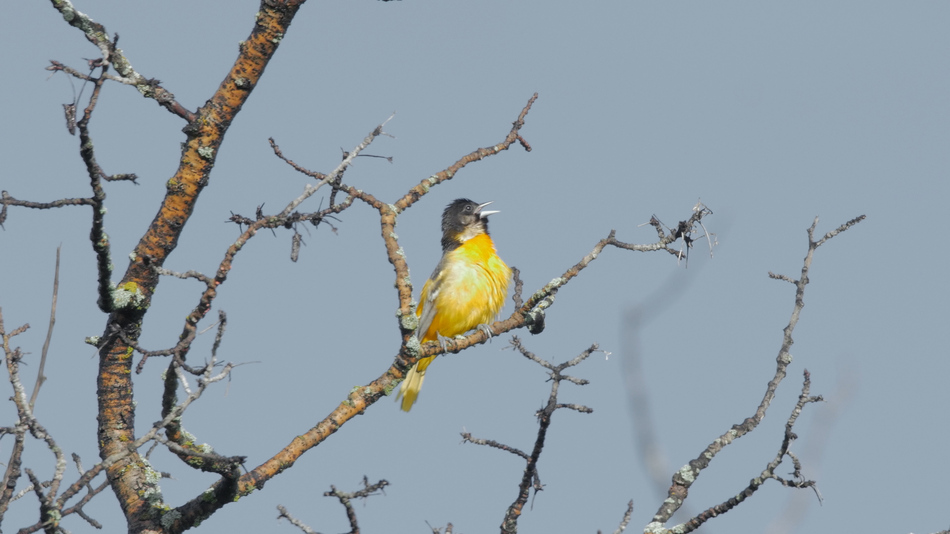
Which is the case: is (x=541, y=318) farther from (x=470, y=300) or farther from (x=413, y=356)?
(x=470, y=300)

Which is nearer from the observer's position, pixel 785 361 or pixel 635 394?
pixel 635 394

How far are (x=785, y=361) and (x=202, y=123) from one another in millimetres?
3135

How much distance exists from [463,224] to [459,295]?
1481mm

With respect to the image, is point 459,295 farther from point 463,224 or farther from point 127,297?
point 127,297

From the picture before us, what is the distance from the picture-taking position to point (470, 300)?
28.3 feet

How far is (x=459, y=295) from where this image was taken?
8625 mm

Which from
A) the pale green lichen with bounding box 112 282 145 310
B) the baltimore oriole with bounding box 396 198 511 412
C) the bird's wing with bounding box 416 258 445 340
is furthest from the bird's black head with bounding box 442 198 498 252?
the pale green lichen with bounding box 112 282 145 310

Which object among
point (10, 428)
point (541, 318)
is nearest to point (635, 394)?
point (541, 318)

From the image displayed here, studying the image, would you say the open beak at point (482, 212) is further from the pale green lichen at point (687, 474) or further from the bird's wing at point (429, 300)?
the pale green lichen at point (687, 474)

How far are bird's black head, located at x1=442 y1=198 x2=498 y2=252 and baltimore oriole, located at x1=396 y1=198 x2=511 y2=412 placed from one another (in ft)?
1.05

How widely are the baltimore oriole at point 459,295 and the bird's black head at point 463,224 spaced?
1.05 ft

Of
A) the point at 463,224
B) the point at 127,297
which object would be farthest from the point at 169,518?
the point at 463,224

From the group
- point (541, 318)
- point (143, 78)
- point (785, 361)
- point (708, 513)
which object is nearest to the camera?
point (708, 513)

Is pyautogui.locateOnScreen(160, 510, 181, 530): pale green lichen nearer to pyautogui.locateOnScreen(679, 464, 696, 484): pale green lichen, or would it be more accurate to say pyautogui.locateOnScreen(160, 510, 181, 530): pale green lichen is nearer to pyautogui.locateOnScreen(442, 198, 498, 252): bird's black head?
pyautogui.locateOnScreen(679, 464, 696, 484): pale green lichen
